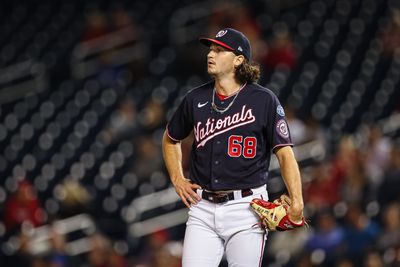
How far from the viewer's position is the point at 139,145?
12.0m

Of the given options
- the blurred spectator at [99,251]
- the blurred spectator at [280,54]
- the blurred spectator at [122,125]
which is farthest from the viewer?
the blurred spectator at [280,54]

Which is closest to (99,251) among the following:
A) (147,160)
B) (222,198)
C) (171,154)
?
(147,160)

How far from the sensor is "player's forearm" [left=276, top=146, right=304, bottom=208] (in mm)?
5453

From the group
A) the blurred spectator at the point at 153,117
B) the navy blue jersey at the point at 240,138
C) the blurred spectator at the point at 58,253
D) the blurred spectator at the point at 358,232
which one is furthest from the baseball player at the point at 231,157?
the blurred spectator at the point at 153,117

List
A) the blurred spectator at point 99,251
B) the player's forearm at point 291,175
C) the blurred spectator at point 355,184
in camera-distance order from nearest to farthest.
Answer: the player's forearm at point 291,175
the blurred spectator at point 99,251
the blurred spectator at point 355,184

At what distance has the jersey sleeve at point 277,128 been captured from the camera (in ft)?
18.4

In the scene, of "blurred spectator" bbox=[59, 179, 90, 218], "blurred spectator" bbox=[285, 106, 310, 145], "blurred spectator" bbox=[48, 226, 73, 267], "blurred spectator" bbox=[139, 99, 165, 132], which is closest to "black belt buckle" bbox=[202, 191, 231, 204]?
"blurred spectator" bbox=[48, 226, 73, 267]

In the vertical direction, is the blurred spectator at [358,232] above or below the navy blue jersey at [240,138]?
below

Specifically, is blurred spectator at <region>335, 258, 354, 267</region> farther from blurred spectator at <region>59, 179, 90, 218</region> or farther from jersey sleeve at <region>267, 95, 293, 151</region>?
jersey sleeve at <region>267, 95, 293, 151</region>

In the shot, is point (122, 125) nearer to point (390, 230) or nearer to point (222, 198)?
point (390, 230)

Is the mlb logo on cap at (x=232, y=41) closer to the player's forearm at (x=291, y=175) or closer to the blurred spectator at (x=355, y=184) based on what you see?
the player's forearm at (x=291, y=175)

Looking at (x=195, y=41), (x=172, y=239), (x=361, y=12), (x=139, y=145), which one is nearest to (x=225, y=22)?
(x=195, y=41)

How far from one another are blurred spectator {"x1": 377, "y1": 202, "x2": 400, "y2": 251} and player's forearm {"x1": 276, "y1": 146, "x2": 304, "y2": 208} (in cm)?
420

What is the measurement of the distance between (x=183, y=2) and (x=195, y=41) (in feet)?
5.16
